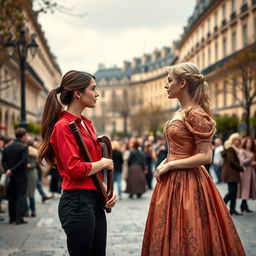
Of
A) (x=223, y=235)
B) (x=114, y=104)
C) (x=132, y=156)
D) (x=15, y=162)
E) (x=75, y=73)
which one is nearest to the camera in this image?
(x=75, y=73)

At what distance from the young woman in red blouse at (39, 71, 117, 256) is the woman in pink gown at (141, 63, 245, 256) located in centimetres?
47

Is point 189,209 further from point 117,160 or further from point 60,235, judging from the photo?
point 117,160

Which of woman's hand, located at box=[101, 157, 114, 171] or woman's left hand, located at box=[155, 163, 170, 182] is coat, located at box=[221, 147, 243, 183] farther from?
woman's hand, located at box=[101, 157, 114, 171]

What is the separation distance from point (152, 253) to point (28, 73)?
44.2m

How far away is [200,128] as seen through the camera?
156 inches

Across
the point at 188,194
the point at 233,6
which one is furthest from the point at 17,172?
the point at 233,6

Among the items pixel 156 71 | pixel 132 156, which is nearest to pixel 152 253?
pixel 132 156

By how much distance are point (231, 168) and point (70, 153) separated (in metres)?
8.02

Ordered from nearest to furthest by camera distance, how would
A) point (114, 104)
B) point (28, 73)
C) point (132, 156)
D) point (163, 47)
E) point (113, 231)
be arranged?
1. point (113, 231)
2. point (132, 156)
3. point (28, 73)
4. point (114, 104)
5. point (163, 47)

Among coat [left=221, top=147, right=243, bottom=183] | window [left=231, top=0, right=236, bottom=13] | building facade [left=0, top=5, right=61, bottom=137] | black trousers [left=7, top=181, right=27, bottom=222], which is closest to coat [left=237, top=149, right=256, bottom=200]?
coat [left=221, top=147, right=243, bottom=183]

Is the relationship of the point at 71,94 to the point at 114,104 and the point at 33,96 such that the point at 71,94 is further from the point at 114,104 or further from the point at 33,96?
the point at 114,104

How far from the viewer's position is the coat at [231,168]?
11.0 m

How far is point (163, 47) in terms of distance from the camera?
112m

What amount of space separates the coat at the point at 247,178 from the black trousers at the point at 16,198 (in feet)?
15.1
